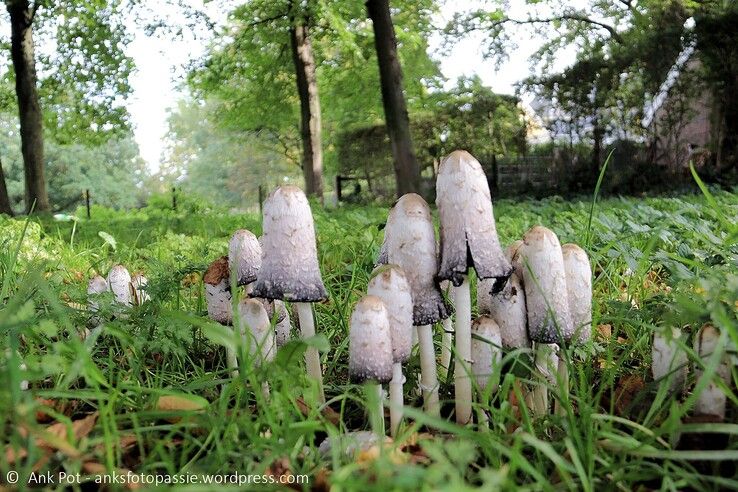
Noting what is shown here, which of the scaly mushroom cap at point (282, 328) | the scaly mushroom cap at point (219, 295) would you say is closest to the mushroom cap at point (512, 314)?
the scaly mushroom cap at point (282, 328)

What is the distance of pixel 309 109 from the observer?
37.4 feet

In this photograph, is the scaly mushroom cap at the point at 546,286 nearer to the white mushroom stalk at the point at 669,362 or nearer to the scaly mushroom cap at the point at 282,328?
the white mushroom stalk at the point at 669,362

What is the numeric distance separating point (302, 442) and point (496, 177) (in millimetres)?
12493

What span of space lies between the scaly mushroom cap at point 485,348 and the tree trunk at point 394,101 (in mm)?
6276

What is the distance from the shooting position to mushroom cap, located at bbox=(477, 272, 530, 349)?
1408mm

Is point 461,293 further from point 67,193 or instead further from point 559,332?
point 67,193

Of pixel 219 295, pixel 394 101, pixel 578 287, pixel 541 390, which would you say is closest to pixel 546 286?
pixel 578 287

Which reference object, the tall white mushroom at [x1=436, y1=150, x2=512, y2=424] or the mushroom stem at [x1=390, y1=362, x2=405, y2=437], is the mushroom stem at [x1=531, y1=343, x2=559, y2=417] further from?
the mushroom stem at [x1=390, y1=362, x2=405, y2=437]

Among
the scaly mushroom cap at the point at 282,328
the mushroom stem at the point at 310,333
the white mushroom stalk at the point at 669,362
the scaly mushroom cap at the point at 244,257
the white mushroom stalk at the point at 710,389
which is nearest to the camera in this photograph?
the white mushroom stalk at the point at 710,389

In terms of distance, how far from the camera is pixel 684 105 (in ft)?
33.1

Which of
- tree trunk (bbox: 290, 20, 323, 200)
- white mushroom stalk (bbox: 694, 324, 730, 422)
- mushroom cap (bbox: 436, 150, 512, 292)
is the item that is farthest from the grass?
tree trunk (bbox: 290, 20, 323, 200)

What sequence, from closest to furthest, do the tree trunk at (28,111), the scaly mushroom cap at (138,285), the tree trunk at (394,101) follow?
the scaly mushroom cap at (138,285), the tree trunk at (394,101), the tree trunk at (28,111)

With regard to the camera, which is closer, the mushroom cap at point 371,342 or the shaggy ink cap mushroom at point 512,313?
the mushroom cap at point 371,342

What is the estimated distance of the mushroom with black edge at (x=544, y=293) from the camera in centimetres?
135
